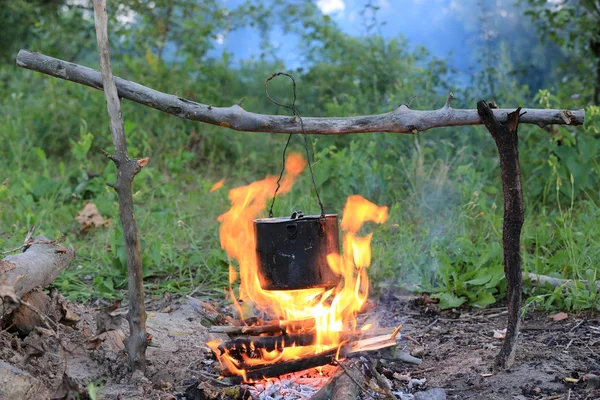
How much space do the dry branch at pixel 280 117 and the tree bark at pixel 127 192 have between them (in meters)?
0.17

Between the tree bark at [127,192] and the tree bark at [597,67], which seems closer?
the tree bark at [127,192]

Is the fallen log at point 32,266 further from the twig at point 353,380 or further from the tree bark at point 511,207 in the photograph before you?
the tree bark at point 511,207

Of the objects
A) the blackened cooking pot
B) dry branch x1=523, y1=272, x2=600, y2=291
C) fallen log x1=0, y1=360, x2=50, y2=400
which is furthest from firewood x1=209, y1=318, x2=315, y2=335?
dry branch x1=523, y1=272, x2=600, y2=291

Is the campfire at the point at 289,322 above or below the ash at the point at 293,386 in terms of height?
above

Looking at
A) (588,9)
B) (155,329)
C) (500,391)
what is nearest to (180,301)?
(155,329)

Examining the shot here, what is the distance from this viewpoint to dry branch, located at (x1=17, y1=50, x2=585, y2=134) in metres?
2.92

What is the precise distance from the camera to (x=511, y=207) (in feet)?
9.59

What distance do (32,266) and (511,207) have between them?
2062 mm

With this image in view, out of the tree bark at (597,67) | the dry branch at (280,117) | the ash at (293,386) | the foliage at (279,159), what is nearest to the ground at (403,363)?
the ash at (293,386)

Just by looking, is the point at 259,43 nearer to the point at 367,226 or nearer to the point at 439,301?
the point at 367,226

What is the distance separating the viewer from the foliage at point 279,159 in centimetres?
439

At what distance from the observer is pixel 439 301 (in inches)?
163

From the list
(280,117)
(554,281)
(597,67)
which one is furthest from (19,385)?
(597,67)

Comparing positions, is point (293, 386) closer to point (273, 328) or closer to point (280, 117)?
point (273, 328)
